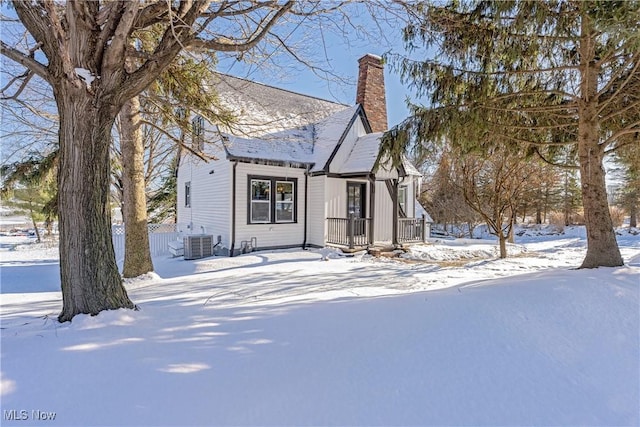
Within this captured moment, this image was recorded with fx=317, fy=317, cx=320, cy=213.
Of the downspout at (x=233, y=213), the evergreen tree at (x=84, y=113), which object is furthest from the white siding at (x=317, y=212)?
the evergreen tree at (x=84, y=113)

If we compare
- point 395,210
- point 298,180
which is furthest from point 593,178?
point 298,180

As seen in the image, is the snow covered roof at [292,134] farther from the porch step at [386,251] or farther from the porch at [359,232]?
the porch step at [386,251]

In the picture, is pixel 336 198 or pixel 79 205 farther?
pixel 336 198

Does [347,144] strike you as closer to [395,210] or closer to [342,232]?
[395,210]

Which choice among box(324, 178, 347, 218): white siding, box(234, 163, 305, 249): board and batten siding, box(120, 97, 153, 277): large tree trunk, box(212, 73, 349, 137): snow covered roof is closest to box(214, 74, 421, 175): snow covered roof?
box(212, 73, 349, 137): snow covered roof

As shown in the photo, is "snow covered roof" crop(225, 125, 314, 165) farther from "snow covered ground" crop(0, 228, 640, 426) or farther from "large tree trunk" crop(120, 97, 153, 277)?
"snow covered ground" crop(0, 228, 640, 426)

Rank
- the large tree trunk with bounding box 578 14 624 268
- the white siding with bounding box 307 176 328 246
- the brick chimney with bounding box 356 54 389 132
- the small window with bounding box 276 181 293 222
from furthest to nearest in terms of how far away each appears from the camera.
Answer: the brick chimney with bounding box 356 54 389 132, the white siding with bounding box 307 176 328 246, the small window with bounding box 276 181 293 222, the large tree trunk with bounding box 578 14 624 268

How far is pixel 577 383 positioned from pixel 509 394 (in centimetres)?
61

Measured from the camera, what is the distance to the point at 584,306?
3561 millimetres

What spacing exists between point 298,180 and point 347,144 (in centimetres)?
239

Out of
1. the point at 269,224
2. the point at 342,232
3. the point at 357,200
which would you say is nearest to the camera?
the point at 269,224

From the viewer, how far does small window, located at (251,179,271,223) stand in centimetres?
1105

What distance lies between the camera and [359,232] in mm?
12664

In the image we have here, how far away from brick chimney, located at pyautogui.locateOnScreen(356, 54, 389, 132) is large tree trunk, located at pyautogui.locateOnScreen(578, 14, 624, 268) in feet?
28.8
